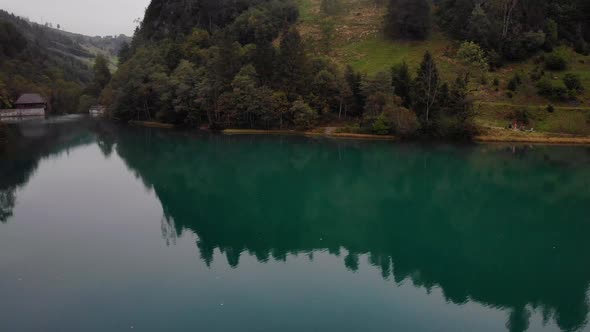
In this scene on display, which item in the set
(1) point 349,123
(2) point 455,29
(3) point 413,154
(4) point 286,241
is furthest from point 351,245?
(2) point 455,29

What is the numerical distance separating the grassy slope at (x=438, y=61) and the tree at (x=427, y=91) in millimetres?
6778

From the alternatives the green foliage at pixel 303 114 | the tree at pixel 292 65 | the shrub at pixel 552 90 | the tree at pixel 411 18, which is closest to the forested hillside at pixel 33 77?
the tree at pixel 292 65

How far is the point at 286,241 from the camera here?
80.8 feet

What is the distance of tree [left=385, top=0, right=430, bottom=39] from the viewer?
257 ft

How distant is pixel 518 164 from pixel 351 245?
1073 inches

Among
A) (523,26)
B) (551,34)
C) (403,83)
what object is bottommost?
(403,83)

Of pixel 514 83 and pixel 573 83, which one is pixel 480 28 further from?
pixel 573 83

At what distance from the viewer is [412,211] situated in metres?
30.4

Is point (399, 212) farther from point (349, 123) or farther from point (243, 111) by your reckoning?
point (243, 111)

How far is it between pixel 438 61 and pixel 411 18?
11.9 m

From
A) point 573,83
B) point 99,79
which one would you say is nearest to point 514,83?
point 573,83

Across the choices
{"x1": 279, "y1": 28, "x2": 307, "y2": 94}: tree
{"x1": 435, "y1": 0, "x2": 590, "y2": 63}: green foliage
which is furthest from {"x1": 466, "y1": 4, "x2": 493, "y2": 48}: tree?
{"x1": 279, "y1": 28, "x2": 307, "y2": 94}: tree

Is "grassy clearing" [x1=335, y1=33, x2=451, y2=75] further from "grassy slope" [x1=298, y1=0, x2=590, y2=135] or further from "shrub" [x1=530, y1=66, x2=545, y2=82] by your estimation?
"shrub" [x1=530, y1=66, x2=545, y2=82]

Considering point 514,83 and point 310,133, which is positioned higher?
point 514,83
